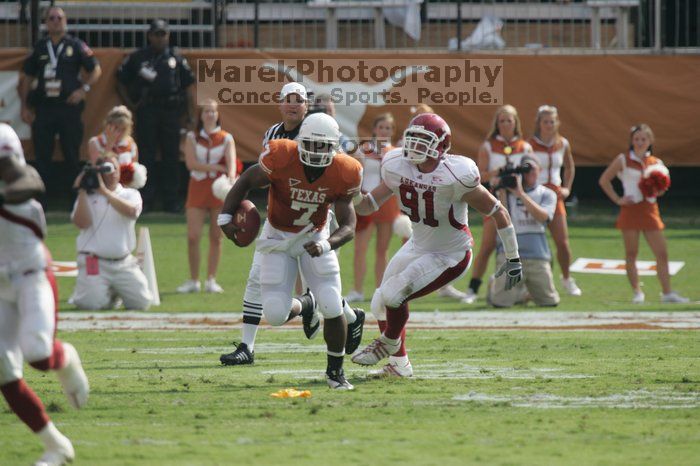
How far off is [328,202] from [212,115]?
5.32 metres

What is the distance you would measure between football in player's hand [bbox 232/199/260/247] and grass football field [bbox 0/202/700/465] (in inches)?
32.3

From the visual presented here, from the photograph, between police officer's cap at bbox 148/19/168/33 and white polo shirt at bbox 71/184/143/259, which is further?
police officer's cap at bbox 148/19/168/33

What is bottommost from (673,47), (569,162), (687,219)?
(687,219)

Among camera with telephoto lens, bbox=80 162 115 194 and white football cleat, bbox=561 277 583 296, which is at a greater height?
camera with telephoto lens, bbox=80 162 115 194

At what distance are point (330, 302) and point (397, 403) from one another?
2.62 ft

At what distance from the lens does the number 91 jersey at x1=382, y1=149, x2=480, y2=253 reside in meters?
7.51

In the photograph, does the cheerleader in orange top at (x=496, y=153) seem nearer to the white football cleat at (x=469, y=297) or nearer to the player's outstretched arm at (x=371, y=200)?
the white football cleat at (x=469, y=297)

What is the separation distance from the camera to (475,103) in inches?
605

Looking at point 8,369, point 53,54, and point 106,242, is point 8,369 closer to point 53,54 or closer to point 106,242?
point 106,242

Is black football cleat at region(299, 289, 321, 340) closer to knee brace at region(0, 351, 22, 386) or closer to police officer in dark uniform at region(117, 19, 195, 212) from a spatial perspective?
knee brace at region(0, 351, 22, 386)

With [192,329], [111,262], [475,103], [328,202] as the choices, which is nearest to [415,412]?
[328,202]

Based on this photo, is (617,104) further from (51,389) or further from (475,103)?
(51,389)

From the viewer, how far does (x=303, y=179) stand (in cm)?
731

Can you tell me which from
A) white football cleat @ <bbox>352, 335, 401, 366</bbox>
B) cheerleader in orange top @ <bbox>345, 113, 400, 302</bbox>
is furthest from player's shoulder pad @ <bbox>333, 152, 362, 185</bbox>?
cheerleader in orange top @ <bbox>345, 113, 400, 302</bbox>
